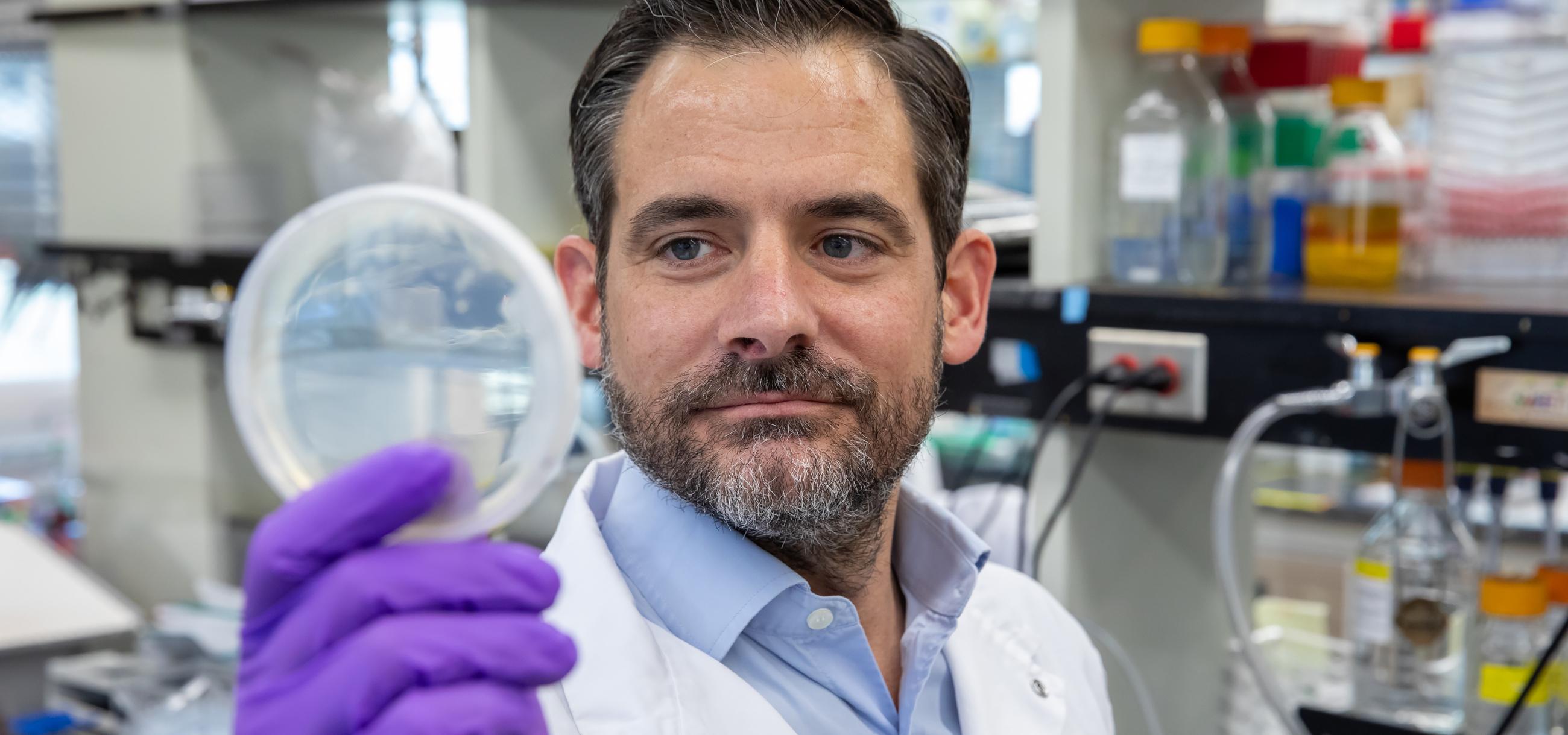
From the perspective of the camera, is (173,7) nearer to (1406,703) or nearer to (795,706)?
(795,706)

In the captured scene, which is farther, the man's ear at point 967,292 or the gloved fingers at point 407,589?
the man's ear at point 967,292

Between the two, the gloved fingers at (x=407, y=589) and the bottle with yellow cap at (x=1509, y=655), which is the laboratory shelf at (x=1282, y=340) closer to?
the bottle with yellow cap at (x=1509, y=655)

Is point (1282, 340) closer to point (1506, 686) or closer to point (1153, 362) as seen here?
point (1153, 362)

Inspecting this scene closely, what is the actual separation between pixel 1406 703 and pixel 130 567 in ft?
7.96

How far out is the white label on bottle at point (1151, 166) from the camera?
1621 mm

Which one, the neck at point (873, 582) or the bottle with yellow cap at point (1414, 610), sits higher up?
the neck at point (873, 582)

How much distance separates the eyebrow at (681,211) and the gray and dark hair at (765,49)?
69 millimetres

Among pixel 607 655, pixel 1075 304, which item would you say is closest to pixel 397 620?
pixel 607 655

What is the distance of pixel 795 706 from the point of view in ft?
3.49

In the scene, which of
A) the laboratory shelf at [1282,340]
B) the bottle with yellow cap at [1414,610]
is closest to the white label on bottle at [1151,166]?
the laboratory shelf at [1282,340]

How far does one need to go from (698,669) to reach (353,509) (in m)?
0.40

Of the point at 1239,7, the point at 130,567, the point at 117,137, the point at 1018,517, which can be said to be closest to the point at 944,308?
the point at 1018,517

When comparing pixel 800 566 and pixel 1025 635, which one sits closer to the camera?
pixel 800 566

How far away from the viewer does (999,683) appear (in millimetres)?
1208
